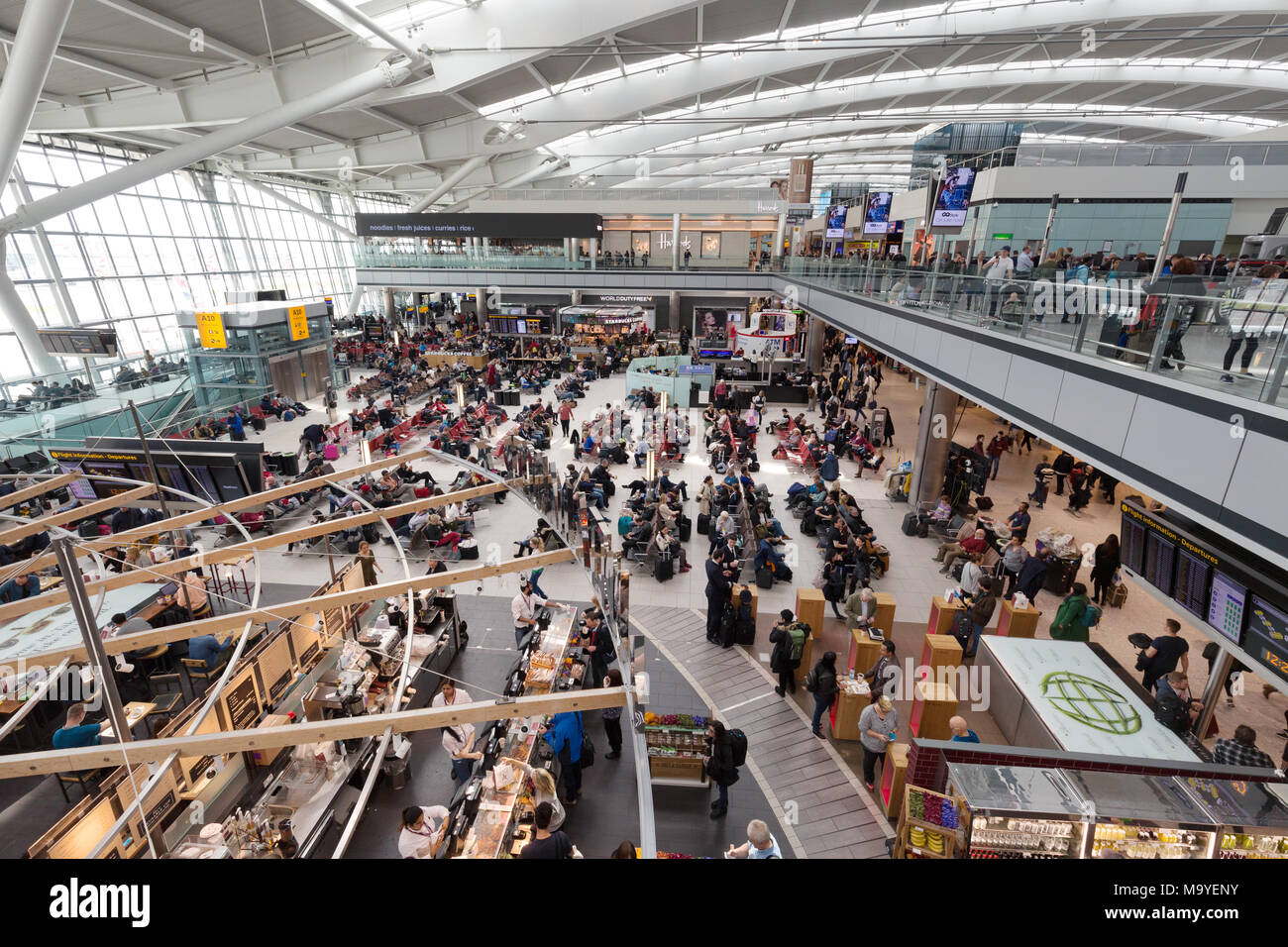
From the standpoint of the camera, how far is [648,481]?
15141mm

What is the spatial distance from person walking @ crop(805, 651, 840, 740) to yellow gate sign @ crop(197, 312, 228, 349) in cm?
2292

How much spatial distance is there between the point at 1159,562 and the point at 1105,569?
474cm

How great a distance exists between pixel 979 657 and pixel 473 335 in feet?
107

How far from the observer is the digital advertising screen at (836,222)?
91.5ft

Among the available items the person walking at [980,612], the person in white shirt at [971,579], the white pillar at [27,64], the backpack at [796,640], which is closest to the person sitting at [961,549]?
the person in white shirt at [971,579]

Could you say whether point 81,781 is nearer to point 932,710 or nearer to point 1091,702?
point 932,710

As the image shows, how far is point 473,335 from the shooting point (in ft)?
116

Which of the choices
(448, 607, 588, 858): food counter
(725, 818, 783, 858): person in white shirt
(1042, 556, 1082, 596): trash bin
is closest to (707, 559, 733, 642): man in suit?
(448, 607, 588, 858): food counter

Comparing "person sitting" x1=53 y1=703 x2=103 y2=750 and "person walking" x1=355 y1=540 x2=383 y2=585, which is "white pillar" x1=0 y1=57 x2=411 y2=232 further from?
"person sitting" x1=53 y1=703 x2=103 y2=750

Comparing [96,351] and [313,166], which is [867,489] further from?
[313,166]

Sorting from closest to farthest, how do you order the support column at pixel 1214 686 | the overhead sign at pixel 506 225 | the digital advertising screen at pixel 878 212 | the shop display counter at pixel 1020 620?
the support column at pixel 1214 686
the shop display counter at pixel 1020 620
the digital advertising screen at pixel 878 212
the overhead sign at pixel 506 225

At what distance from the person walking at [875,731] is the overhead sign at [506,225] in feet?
100

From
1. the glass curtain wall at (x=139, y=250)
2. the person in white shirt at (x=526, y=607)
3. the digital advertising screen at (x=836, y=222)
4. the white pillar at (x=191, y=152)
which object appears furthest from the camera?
the digital advertising screen at (x=836, y=222)

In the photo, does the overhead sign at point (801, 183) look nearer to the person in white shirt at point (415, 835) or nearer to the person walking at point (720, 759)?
the person walking at point (720, 759)
